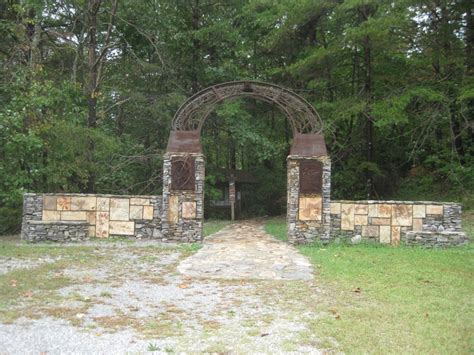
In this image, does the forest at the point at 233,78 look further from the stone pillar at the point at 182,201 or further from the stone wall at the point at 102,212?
the stone pillar at the point at 182,201

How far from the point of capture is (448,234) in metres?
11.4

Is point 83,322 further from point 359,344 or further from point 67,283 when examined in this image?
point 359,344

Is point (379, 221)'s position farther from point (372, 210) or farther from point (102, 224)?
point (102, 224)

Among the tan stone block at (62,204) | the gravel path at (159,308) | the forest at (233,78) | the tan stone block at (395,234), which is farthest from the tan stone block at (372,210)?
the tan stone block at (62,204)

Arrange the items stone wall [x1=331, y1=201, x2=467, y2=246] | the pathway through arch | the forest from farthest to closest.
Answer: the forest → stone wall [x1=331, y1=201, x2=467, y2=246] → the pathway through arch

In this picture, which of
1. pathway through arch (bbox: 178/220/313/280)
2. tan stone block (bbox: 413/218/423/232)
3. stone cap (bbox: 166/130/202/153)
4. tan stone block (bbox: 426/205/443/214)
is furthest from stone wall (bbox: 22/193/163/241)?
Answer: tan stone block (bbox: 426/205/443/214)

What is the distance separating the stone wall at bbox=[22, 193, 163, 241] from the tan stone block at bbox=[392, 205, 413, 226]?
6.02 metres

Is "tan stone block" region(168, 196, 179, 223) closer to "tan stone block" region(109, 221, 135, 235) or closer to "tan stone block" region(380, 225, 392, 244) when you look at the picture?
"tan stone block" region(109, 221, 135, 235)

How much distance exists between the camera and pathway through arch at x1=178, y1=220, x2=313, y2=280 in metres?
8.16

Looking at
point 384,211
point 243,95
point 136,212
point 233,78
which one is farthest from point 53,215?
point 233,78

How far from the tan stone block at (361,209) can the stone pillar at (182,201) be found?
3.97m

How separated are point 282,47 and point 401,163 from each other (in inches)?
309

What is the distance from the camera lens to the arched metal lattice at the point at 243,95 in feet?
40.9

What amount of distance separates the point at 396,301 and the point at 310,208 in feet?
19.7
